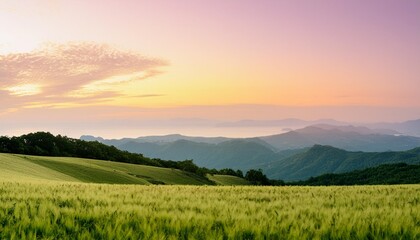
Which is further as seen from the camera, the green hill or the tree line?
the tree line

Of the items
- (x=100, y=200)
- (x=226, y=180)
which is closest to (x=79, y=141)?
(x=226, y=180)

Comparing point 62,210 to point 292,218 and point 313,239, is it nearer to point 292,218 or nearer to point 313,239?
point 292,218

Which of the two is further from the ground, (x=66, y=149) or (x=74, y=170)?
(x=66, y=149)

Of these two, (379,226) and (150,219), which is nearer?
(379,226)

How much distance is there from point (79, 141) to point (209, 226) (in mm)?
149739

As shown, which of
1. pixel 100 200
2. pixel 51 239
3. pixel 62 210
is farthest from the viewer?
pixel 100 200

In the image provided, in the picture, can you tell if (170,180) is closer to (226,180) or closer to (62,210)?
(226,180)

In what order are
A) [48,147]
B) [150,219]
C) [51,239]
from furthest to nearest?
[48,147] < [150,219] < [51,239]

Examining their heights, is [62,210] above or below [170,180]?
above

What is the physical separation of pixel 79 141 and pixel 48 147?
17.2 m

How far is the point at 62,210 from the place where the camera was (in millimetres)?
8398

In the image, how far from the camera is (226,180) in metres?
145

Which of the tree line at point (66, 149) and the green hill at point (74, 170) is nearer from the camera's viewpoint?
the green hill at point (74, 170)

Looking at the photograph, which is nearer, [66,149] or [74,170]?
[74,170]
